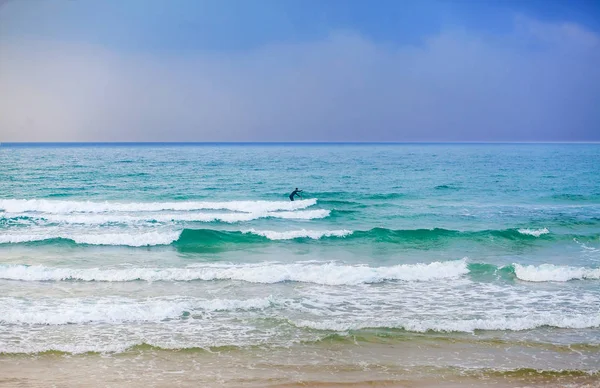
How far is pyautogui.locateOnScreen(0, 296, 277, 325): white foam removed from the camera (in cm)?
1095

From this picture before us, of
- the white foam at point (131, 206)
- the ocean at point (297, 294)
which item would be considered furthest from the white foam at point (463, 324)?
the white foam at point (131, 206)

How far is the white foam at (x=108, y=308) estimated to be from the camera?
10.9 metres

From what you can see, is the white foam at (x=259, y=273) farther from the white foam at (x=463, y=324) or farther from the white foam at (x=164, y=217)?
the white foam at (x=164, y=217)

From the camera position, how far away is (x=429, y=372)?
857 centimetres

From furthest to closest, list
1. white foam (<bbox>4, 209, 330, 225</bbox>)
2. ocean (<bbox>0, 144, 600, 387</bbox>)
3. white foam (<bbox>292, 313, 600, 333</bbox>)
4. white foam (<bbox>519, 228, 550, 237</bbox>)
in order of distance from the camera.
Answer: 1. white foam (<bbox>4, 209, 330, 225</bbox>)
2. white foam (<bbox>519, 228, 550, 237</bbox>)
3. white foam (<bbox>292, 313, 600, 333</bbox>)
4. ocean (<bbox>0, 144, 600, 387</bbox>)

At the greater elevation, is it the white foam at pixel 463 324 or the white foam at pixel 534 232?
the white foam at pixel 534 232

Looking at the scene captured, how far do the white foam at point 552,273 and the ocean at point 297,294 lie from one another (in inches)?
2.2

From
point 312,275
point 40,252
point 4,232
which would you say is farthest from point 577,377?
point 4,232

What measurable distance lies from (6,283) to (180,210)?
13.8 meters

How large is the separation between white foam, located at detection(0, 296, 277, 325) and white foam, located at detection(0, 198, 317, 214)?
15.2m

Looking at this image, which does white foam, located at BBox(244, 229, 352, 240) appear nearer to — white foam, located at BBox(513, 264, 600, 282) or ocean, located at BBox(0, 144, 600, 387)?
ocean, located at BBox(0, 144, 600, 387)

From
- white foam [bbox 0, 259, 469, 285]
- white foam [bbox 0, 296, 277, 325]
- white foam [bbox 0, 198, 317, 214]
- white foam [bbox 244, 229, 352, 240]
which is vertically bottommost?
white foam [bbox 0, 296, 277, 325]

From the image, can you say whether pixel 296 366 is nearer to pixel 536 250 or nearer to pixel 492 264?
pixel 492 264

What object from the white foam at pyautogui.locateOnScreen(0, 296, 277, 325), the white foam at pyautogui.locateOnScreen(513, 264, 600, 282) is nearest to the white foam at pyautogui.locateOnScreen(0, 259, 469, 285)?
the white foam at pyautogui.locateOnScreen(513, 264, 600, 282)
